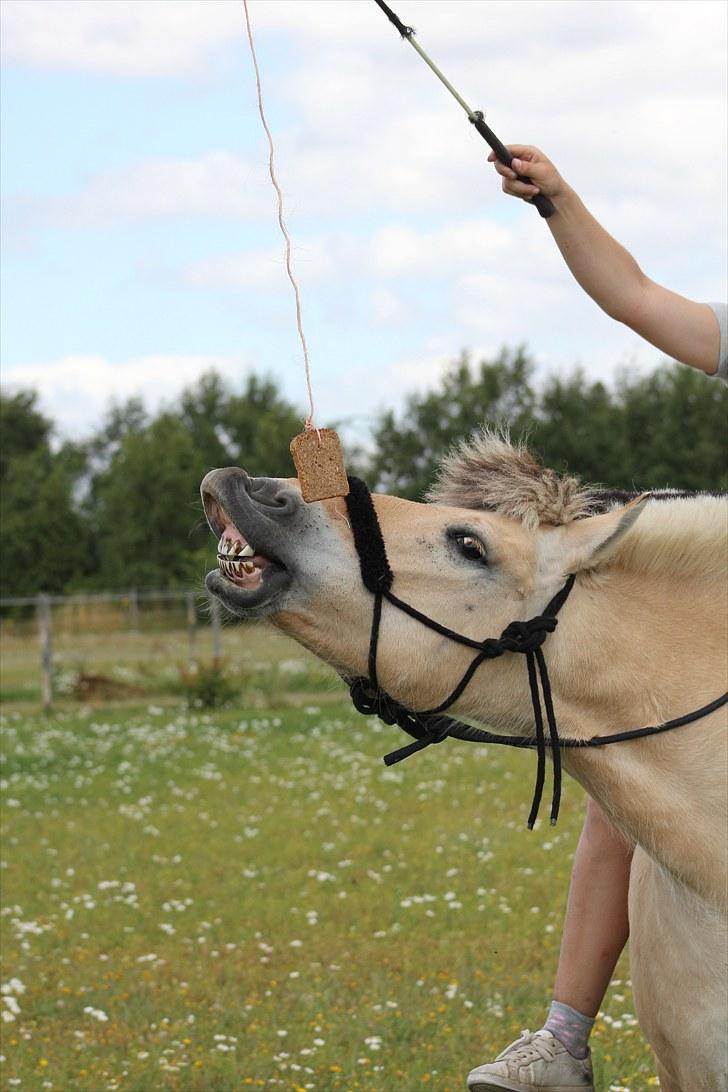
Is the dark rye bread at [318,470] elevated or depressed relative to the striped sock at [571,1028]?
elevated

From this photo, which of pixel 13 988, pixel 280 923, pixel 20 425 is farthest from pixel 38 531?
pixel 13 988

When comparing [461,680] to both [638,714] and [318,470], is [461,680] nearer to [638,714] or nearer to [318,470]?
[638,714]

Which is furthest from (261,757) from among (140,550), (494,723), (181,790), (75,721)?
(140,550)

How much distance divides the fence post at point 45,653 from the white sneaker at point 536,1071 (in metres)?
16.8

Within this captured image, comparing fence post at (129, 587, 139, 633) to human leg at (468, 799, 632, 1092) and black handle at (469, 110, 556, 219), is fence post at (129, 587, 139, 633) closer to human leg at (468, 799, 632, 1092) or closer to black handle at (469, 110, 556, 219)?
human leg at (468, 799, 632, 1092)

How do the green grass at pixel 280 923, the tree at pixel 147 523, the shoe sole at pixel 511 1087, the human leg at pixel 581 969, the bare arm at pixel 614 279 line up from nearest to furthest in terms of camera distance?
the bare arm at pixel 614 279
the human leg at pixel 581 969
the shoe sole at pixel 511 1087
the green grass at pixel 280 923
the tree at pixel 147 523

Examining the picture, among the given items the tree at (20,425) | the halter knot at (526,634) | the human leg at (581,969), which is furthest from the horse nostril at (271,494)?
the tree at (20,425)

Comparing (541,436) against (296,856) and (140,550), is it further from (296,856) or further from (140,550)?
(296,856)

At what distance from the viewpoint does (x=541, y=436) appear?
3328 cm

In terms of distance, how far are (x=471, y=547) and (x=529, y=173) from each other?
987 mm

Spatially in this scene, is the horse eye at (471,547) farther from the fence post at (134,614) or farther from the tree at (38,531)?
the tree at (38,531)

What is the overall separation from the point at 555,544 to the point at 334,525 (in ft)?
1.57

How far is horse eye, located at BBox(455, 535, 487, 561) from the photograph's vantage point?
2617mm

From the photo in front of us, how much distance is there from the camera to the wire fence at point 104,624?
21.8 metres
